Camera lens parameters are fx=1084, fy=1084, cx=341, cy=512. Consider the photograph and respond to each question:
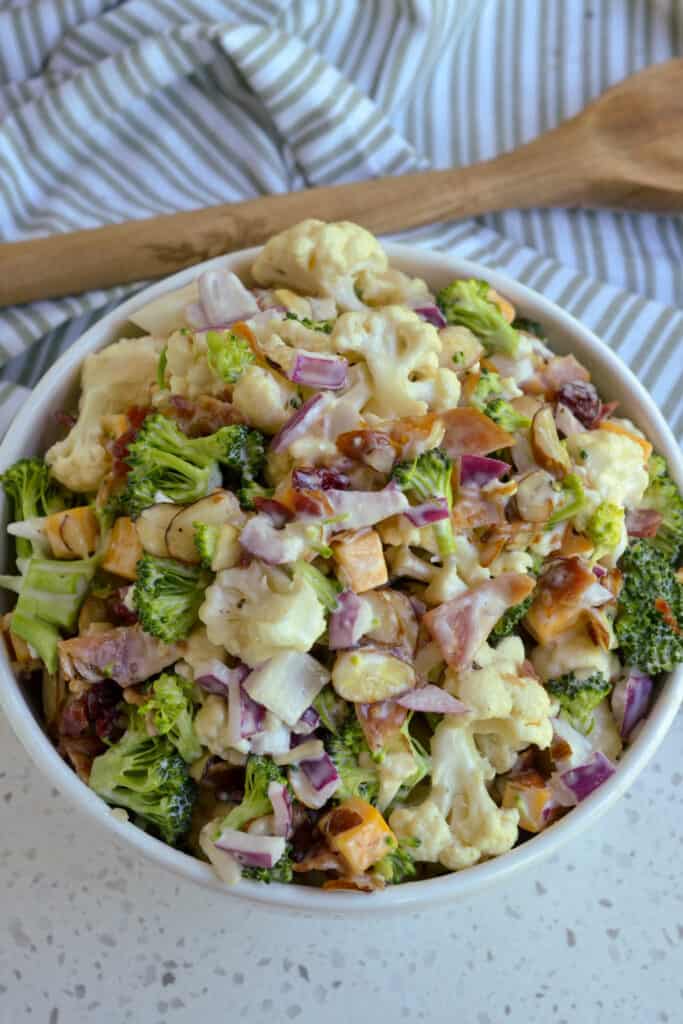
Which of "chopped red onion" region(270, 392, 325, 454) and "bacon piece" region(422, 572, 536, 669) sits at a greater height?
"chopped red onion" region(270, 392, 325, 454)

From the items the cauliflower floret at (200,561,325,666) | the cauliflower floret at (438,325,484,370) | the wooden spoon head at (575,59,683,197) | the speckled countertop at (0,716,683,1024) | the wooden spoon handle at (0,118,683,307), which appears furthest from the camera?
the wooden spoon head at (575,59,683,197)

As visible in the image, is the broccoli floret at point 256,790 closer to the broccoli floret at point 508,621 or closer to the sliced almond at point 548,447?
the broccoli floret at point 508,621

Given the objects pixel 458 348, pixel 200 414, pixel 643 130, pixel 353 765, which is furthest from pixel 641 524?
pixel 643 130

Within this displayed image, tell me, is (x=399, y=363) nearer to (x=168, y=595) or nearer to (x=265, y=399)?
(x=265, y=399)

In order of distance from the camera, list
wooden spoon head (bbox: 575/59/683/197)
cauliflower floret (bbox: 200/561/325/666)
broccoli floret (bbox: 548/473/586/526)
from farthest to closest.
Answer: wooden spoon head (bbox: 575/59/683/197), broccoli floret (bbox: 548/473/586/526), cauliflower floret (bbox: 200/561/325/666)

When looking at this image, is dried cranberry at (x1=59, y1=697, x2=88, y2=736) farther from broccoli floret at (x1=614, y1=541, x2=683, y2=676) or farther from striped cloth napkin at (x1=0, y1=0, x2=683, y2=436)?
striped cloth napkin at (x1=0, y1=0, x2=683, y2=436)

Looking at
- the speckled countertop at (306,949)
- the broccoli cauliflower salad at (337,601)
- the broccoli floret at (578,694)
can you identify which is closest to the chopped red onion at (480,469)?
the broccoli cauliflower salad at (337,601)

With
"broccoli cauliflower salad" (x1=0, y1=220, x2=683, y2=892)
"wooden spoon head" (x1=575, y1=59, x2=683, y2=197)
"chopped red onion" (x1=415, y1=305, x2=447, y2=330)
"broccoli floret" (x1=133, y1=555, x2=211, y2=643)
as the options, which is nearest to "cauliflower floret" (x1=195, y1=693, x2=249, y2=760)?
"broccoli cauliflower salad" (x1=0, y1=220, x2=683, y2=892)
